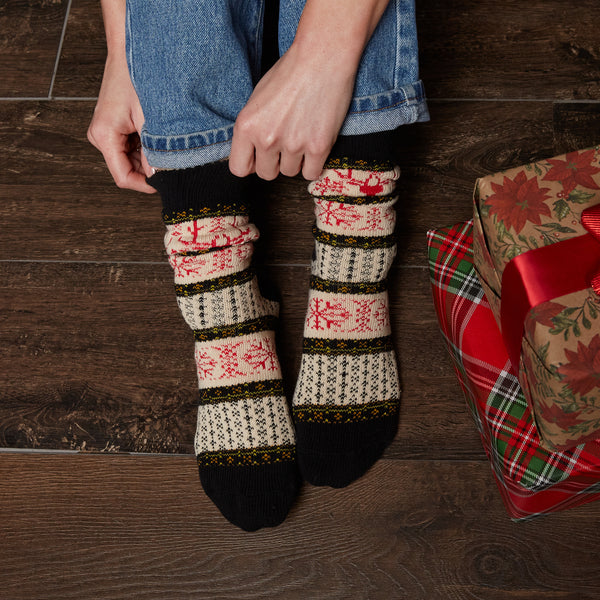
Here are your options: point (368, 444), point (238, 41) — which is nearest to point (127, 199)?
point (238, 41)

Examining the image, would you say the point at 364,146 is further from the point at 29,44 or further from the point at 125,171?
the point at 29,44

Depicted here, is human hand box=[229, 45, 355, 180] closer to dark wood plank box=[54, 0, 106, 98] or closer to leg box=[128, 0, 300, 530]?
leg box=[128, 0, 300, 530]

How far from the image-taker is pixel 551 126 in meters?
0.89

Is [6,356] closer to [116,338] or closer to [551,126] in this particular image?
[116,338]

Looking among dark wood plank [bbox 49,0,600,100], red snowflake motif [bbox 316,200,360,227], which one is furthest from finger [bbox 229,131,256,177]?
dark wood plank [bbox 49,0,600,100]

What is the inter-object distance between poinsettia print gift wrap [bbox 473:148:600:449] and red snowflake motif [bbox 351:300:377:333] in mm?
219

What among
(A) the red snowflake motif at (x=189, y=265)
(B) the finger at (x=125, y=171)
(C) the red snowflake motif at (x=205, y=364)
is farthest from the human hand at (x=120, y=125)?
(C) the red snowflake motif at (x=205, y=364)

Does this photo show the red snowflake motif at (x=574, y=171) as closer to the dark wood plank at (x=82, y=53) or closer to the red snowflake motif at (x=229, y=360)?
the red snowflake motif at (x=229, y=360)

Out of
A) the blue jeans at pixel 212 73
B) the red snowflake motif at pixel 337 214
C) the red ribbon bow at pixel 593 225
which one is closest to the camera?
the red ribbon bow at pixel 593 225

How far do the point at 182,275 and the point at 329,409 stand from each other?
0.83 feet

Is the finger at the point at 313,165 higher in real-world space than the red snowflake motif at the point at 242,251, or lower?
higher

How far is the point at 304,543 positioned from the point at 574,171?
1.69 feet

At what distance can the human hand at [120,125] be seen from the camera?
2.21 feet

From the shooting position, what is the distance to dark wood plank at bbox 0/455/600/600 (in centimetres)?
69
